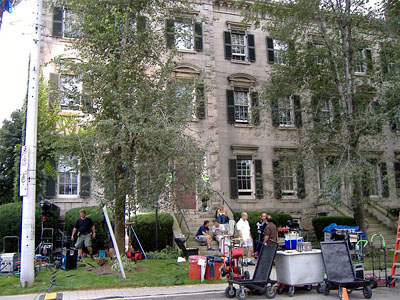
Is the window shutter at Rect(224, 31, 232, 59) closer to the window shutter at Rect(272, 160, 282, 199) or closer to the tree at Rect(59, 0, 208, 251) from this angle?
the window shutter at Rect(272, 160, 282, 199)

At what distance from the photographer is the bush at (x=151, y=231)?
52.7 feet

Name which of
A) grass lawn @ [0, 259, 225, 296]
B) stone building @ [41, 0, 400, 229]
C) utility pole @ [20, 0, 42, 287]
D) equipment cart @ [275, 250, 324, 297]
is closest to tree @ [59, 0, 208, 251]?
grass lawn @ [0, 259, 225, 296]

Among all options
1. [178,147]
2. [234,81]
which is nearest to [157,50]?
[178,147]

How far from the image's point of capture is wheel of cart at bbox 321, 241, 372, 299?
8.87 meters

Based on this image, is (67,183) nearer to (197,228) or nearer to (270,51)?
(197,228)

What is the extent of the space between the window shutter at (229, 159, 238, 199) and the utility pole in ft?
36.9

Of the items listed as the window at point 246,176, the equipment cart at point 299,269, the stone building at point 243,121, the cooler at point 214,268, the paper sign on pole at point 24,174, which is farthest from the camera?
the window at point 246,176

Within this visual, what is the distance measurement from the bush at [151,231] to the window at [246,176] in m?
4.89

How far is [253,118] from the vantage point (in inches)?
768

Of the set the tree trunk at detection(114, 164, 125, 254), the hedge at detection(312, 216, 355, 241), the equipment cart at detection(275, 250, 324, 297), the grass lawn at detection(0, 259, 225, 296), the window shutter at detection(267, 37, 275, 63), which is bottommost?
the grass lawn at detection(0, 259, 225, 296)

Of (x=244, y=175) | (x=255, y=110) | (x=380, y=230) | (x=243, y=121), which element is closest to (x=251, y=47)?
(x=243, y=121)

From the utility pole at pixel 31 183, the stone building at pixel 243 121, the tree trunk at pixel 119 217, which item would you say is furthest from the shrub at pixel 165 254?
the utility pole at pixel 31 183

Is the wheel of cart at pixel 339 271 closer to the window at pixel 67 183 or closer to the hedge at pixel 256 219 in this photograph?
the hedge at pixel 256 219

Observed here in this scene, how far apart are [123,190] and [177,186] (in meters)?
1.59
